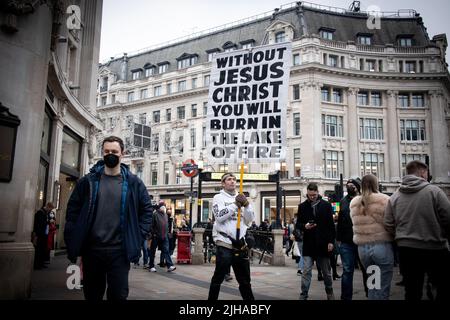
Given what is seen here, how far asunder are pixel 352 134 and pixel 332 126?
2186 millimetres

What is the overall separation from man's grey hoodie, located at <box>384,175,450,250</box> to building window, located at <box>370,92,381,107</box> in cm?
3953

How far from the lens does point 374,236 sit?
554 cm

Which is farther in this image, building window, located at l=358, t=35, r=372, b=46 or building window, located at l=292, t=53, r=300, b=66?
building window, located at l=358, t=35, r=372, b=46

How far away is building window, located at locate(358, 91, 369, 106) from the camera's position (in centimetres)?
4147

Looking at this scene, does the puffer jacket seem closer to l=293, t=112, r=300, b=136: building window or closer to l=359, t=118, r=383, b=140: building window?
l=293, t=112, r=300, b=136: building window

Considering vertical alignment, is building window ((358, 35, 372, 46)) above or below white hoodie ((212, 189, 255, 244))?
above

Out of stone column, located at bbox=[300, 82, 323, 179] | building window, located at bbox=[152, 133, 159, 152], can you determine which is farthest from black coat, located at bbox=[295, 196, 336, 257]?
building window, located at bbox=[152, 133, 159, 152]

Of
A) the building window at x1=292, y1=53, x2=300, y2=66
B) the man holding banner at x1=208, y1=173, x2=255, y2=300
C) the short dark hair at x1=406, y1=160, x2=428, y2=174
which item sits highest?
the building window at x1=292, y1=53, x2=300, y2=66

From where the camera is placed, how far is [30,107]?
7.15 metres

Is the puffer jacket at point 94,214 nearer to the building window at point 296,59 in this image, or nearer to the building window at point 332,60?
the building window at point 296,59

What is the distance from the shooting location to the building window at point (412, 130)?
40.8m

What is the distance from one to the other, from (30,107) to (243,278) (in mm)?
4938

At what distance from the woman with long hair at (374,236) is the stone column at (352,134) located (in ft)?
115
